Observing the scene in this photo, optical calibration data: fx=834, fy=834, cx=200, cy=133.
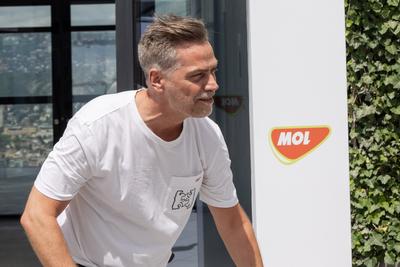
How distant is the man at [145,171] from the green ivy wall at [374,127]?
2395mm

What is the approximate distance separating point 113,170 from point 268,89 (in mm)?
2096

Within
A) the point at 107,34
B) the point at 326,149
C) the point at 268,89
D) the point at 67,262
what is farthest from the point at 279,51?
the point at 107,34

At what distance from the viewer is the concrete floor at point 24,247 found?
479 centimetres

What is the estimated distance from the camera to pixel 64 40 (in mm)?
9477

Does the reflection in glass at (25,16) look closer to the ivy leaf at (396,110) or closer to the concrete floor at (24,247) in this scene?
the concrete floor at (24,247)

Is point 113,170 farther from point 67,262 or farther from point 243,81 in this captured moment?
point 243,81

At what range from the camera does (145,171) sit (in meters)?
2.31

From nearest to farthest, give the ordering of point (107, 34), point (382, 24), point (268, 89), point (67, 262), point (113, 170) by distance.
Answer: point (67, 262) < point (113, 170) < point (268, 89) < point (382, 24) < point (107, 34)

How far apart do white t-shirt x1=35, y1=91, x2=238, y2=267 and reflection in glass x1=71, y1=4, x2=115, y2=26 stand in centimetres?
715

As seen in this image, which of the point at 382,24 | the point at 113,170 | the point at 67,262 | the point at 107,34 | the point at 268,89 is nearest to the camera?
the point at 67,262

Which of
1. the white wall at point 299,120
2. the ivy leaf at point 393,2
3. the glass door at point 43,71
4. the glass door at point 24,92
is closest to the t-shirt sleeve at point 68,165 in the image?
the white wall at point 299,120

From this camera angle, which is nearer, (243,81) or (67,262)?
(67,262)

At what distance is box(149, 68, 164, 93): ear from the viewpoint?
2.24 m

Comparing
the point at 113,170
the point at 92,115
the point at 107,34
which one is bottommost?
the point at 113,170
